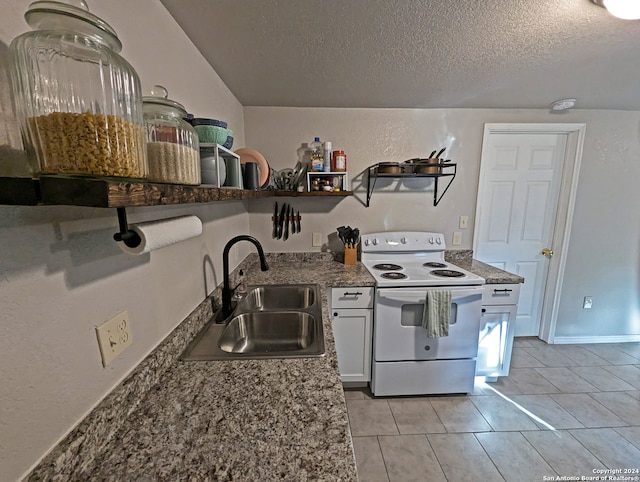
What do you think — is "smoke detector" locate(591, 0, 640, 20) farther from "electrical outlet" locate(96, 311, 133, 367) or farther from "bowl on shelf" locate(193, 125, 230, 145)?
"electrical outlet" locate(96, 311, 133, 367)

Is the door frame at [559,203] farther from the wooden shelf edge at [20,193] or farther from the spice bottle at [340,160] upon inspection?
the wooden shelf edge at [20,193]

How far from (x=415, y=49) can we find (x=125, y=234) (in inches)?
61.9

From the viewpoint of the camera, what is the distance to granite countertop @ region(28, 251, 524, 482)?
57 cm

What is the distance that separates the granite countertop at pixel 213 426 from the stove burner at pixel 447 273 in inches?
52.2

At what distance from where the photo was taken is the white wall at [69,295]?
0.48 metres

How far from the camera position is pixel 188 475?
57cm

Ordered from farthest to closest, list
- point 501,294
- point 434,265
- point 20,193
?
point 434,265
point 501,294
point 20,193

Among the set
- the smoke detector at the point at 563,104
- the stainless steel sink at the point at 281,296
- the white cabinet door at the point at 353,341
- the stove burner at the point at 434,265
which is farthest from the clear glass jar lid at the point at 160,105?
the smoke detector at the point at 563,104

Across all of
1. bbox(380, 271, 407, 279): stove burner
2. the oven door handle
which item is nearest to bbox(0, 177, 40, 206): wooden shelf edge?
the oven door handle

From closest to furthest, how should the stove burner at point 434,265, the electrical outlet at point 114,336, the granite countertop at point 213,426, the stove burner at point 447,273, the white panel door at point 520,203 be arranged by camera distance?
the granite countertop at point 213,426 → the electrical outlet at point 114,336 → the stove burner at point 447,273 → the stove burner at point 434,265 → the white panel door at point 520,203

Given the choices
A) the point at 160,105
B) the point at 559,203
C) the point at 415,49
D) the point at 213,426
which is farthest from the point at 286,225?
the point at 559,203

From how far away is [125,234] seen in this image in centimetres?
62

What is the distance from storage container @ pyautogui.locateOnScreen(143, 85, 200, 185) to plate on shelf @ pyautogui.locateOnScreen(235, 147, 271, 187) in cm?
101

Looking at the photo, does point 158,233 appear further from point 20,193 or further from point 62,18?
point 62,18
